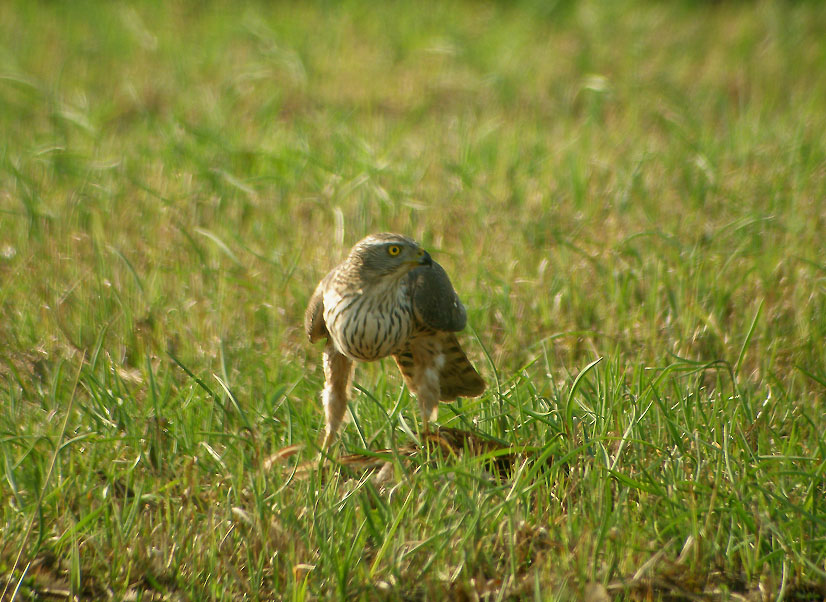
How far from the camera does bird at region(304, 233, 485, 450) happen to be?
13.0 ft

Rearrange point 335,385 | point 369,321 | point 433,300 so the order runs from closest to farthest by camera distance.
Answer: point 369,321, point 433,300, point 335,385

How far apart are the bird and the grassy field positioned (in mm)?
170

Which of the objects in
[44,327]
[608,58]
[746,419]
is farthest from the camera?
[608,58]

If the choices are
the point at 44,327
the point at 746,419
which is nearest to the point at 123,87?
the point at 44,327

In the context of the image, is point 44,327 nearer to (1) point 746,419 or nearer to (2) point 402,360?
(2) point 402,360

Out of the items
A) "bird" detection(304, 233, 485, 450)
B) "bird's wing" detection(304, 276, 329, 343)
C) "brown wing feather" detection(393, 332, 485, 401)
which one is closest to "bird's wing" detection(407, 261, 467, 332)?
"bird" detection(304, 233, 485, 450)

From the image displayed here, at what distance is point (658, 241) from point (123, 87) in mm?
4968

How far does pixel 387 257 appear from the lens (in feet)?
13.0

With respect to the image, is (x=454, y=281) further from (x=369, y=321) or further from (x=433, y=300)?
(x=369, y=321)

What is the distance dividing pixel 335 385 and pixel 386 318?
0.43m

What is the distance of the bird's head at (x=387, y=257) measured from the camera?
3.98 m

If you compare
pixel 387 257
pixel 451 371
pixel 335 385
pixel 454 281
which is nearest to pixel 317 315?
pixel 335 385

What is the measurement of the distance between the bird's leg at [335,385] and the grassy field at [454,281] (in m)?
0.11

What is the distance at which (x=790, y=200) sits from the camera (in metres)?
6.20
